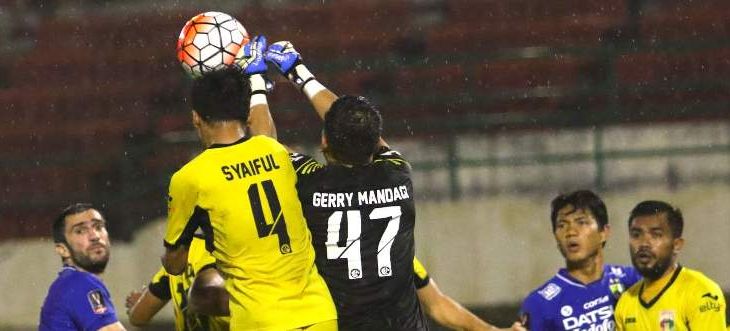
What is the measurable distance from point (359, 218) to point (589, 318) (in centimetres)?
168

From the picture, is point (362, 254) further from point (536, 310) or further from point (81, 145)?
point (81, 145)

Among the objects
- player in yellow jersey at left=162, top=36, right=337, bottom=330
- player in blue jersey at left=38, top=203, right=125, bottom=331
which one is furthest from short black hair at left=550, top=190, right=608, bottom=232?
player in blue jersey at left=38, top=203, right=125, bottom=331

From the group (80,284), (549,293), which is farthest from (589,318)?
(80,284)

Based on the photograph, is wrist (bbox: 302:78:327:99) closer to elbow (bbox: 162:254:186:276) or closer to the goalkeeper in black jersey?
the goalkeeper in black jersey

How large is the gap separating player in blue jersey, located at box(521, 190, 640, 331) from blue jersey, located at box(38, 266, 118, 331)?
1.91 metres

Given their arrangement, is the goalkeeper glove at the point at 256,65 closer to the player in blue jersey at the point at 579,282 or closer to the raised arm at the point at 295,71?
the raised arm at the point at 295,71

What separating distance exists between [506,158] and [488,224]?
595mm

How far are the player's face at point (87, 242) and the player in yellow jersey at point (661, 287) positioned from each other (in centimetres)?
239

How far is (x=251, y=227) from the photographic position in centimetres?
454

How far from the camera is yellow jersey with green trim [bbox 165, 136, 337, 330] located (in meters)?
4.53

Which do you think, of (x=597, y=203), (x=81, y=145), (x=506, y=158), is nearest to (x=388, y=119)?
(x=506, y=158)

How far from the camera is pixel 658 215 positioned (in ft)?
19.0

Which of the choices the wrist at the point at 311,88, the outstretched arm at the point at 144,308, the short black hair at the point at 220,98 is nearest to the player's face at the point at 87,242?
the outstretched arm at the point at 144,308

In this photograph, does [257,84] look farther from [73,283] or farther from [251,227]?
[73,283]
